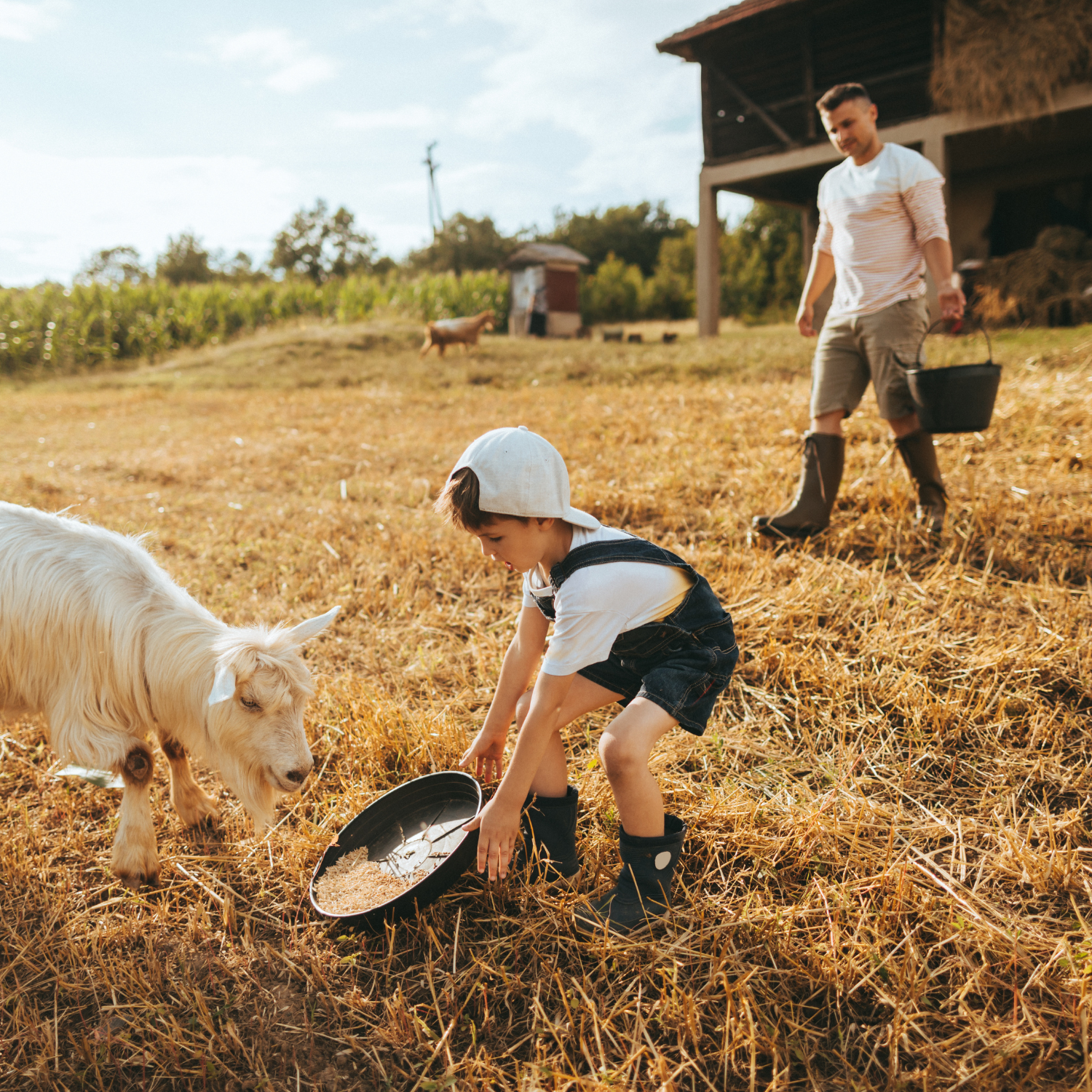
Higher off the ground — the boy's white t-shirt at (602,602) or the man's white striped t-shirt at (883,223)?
the man's white striped t-shirt at (883,223)

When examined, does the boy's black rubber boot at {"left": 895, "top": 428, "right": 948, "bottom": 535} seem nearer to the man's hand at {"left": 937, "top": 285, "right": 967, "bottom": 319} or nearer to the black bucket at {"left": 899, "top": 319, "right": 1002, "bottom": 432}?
the black bucket at {"left": 899, "top": 319, "right": 1002, "bottom": 432}

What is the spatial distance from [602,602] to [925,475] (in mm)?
3096

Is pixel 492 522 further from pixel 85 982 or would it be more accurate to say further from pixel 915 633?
pixel 915 633

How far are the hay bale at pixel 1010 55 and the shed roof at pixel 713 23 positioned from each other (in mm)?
2839

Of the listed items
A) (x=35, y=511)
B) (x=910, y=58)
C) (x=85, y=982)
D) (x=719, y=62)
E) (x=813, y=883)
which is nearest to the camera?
(x=85, y=982)

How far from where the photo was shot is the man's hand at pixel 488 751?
2488 millimetres

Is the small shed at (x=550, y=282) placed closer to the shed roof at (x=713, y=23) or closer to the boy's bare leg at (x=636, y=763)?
the shed roof at (x=713, y=23)

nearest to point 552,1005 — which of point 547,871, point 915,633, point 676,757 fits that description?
point 547,871

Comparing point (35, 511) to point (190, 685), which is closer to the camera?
point (190, 685)

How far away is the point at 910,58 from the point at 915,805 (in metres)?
14.5

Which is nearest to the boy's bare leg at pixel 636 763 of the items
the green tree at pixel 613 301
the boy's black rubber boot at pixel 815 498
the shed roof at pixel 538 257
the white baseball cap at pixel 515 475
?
the white baseball cap at pixel 515 475

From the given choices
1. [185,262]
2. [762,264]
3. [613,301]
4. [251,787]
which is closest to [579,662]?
[251,787]

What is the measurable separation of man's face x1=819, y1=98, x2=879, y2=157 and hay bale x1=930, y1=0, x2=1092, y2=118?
9099 mm

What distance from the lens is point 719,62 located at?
15.0 m
